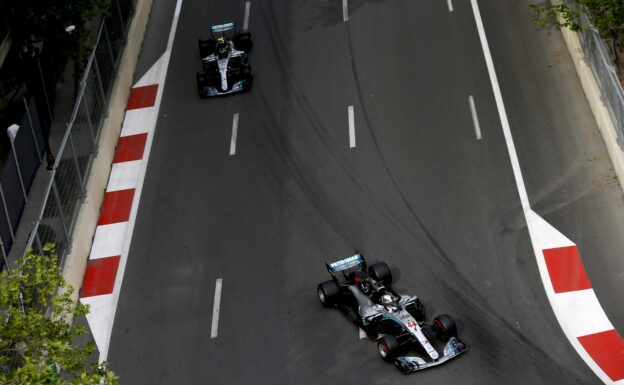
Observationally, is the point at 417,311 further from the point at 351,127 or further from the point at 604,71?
the point at 604,71

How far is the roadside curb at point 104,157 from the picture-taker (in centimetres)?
2406

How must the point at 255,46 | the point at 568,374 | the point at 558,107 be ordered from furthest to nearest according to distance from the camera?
the point at 255,46, the point at 558,107, the point at 568,374

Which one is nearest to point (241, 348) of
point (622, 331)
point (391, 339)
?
point (391, 339)

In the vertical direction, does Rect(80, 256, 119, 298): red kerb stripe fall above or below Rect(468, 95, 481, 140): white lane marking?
below

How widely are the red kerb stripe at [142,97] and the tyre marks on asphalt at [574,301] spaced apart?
9826mm

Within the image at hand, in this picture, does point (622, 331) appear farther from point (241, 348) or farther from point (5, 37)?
point (5, 37)

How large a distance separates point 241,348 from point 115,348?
245cm

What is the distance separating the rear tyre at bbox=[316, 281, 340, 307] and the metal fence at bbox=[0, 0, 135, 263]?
17.3 ft

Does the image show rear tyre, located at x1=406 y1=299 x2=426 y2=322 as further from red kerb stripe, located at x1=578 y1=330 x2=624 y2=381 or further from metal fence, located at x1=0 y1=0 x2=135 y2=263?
metal fence, located at x1=0 y1=0 x2=135 y2=263

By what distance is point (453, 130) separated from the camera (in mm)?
27031

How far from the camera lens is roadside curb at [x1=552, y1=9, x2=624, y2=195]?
2488cm

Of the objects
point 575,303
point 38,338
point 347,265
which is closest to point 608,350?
point 575,303

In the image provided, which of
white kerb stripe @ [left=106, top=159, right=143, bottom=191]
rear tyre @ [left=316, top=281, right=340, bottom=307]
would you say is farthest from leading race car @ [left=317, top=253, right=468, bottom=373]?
white kerb stripe @ [left=106, top=159, right=143, bottom=191]

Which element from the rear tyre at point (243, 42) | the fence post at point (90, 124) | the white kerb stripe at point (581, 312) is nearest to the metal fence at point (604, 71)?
the white kerb stripe at point (581, 312)
